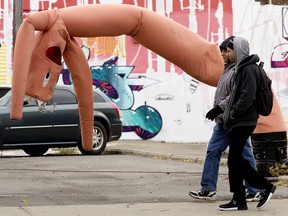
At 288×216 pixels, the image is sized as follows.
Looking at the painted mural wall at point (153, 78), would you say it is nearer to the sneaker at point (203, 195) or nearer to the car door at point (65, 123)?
the car door at point (65, 123)

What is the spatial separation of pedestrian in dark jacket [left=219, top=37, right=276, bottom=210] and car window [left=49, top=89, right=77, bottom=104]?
32.3ft

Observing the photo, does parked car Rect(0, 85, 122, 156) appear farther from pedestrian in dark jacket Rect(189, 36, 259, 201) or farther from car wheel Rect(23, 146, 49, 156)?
pedestrian in dark jacket Rect(189, 36, 259, 201)

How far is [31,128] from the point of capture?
1900 centimetres

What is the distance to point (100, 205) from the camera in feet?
34.0

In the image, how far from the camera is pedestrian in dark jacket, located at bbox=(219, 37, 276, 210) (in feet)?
32.1

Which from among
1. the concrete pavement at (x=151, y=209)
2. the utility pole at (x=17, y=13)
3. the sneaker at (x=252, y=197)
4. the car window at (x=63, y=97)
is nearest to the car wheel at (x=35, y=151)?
the car window at (x=63, y=97)

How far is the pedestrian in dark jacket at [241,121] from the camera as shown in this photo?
32.1ft

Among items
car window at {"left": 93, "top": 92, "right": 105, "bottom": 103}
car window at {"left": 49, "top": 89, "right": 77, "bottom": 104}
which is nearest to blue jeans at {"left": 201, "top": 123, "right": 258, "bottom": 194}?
car window at {"left": 49, "top": 89, "right": 77, "bottom": 104}

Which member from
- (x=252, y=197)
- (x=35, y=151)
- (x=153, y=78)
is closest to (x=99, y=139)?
(x=35, y=151)

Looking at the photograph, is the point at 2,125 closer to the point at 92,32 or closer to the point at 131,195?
the point at 131,195

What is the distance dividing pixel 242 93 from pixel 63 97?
1020 centimetres

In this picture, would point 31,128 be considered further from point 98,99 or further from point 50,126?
point 98,99

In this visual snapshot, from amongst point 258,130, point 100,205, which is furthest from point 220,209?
point 258,130

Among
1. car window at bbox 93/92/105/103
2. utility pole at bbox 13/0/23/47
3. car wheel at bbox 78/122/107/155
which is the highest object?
utility pole at bbox 13/0/23/47
